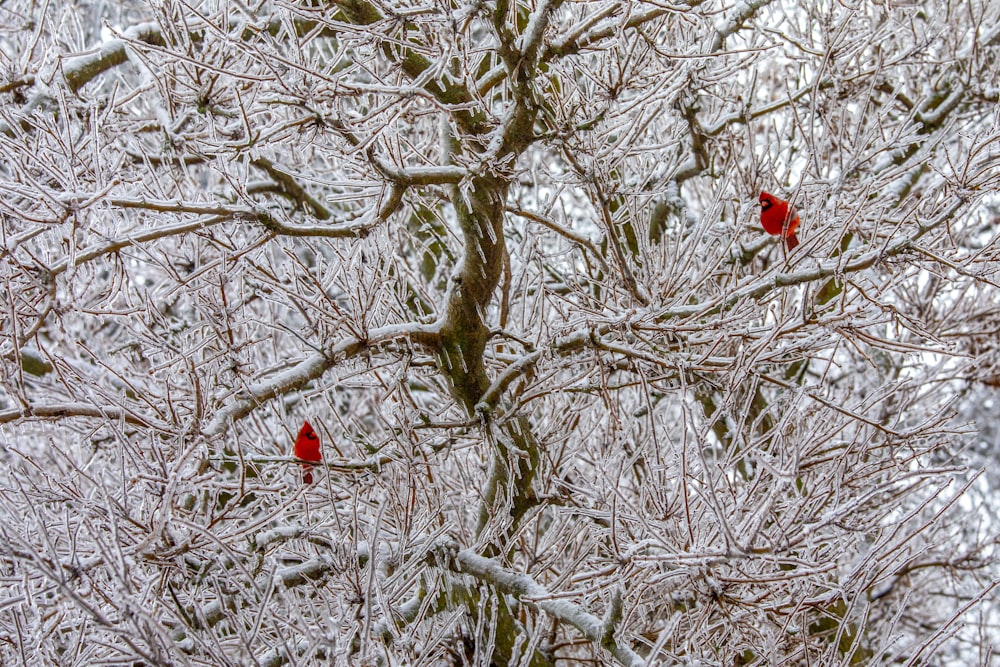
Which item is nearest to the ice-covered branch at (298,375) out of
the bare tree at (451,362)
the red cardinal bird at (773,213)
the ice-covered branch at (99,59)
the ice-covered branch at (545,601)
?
the bare tree at (451,362)

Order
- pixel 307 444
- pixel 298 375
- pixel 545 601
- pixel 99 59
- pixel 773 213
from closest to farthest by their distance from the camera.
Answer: pixel 298 375, pixel 545 601, pixel 307 444, pixel 773 213, pixel 99 59

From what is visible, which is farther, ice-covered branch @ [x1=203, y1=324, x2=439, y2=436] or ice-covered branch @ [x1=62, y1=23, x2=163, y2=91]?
ice-covered branch @ [x1=62, y1=23, x2=163, y2=91]

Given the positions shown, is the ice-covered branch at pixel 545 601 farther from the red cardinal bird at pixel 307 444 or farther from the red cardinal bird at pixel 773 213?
the red cardinal bird at pixel 773 213

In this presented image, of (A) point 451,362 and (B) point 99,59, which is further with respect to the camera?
(B) point 99,59

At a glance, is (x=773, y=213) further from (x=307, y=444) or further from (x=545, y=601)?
(x=307, y=444)

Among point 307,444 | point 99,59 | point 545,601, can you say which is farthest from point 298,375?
point 99,59

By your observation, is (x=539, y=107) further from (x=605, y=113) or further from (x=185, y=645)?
(x=185, y=645)

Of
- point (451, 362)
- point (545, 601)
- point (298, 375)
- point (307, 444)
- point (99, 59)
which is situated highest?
point (99, 59)

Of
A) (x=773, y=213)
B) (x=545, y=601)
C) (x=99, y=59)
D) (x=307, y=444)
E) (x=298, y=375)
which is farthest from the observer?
(x=99, y=59)

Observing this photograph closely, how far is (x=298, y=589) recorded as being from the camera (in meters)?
3.52

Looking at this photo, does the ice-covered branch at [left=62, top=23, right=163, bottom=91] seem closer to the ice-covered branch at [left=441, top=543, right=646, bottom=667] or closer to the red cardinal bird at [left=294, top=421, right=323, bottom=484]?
the red cardinal bird at [left=294, top=421, right=323, bottom=484]

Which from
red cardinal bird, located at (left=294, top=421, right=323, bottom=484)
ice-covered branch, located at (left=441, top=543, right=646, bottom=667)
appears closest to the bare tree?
ice-covered branch, located at (left=441, top=543, right=646, bottom=667)

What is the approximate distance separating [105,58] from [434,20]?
222 cm

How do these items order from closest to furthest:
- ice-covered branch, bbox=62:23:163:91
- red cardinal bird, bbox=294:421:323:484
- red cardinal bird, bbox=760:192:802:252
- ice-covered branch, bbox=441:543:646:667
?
1. ice-covered branch, bbox=441:543:646:667
2. red cardinal bird, bbox=294:421:323:484
3. red cardinal bird, bbox=760:192:802:252
4. ice-covered branch, bbox=62:23:163:91
